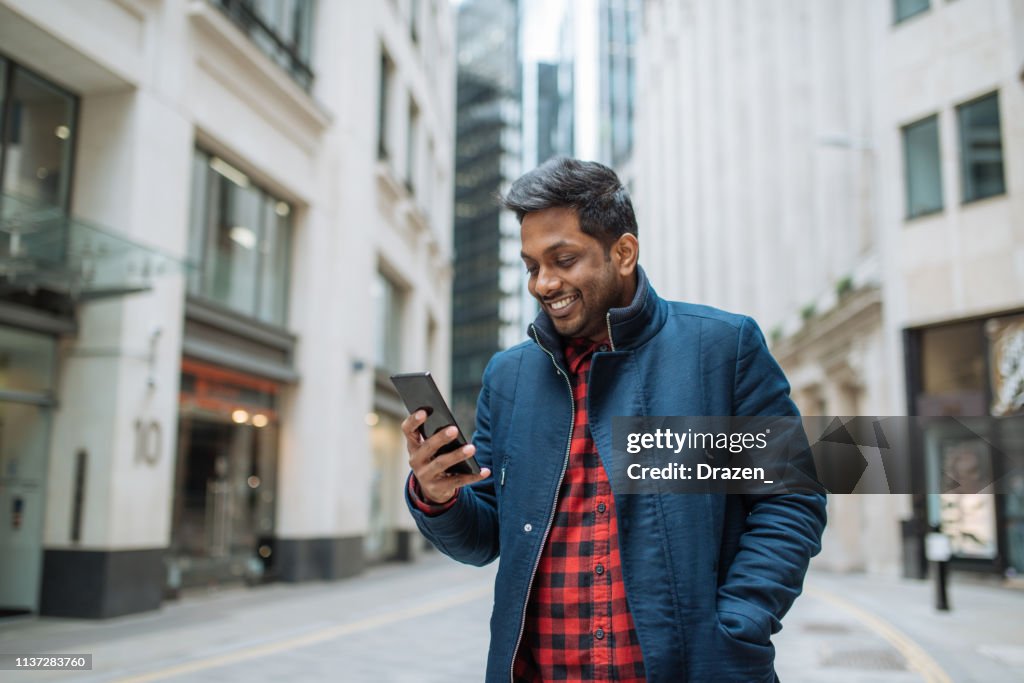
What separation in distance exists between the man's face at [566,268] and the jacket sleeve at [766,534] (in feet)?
1.18

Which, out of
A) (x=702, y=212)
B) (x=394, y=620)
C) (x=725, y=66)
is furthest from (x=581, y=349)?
(x=702, y=212)

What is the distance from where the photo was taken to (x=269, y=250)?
1625cm

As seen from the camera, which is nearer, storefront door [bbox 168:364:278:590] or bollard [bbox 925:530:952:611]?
bollard [bbox 925:530:952:611]

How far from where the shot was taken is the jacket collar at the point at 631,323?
7.36 ft

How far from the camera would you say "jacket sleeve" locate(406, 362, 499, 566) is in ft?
7.68

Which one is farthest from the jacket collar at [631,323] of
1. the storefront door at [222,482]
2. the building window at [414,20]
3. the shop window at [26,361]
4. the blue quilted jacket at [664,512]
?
the building window at [414,20]

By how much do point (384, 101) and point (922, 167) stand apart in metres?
11.9

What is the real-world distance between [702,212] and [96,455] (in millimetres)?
37789

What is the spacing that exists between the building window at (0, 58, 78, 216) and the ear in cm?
976

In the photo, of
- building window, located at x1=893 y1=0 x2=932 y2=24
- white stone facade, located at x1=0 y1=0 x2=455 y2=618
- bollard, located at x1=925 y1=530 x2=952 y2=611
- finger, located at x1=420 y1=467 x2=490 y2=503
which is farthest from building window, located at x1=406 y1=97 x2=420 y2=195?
finger, located at x1=420 y1=467 x2=490 y2=503

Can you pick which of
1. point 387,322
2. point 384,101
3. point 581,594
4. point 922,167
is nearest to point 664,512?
point 581,594

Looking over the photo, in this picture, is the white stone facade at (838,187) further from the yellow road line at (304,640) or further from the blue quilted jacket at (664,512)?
the blue quilted jacket at (664,512)

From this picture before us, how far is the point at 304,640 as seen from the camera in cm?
937

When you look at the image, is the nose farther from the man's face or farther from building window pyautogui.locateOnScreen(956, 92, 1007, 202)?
building window pyautogui.locateOnScreen(956, 92, 1007, 202)
